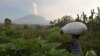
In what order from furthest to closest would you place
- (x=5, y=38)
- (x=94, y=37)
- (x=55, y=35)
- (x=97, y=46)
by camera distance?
(x=94, y=37) → (x=97, y=46) → (x=55, y=35) → (x=5, y=38)

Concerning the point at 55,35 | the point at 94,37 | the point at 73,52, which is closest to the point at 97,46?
the point at 55,35

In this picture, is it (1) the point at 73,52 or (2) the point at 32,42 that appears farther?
(1) the point at 73,52

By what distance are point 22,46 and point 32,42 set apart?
106 mm

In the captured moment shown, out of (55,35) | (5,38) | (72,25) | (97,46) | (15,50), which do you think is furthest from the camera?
(97,46)

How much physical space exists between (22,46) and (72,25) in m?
1.04

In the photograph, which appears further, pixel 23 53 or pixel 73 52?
pixel 73 52

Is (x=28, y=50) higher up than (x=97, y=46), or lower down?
higher up

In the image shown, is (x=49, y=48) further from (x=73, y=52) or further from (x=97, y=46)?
(x=97, y=46)

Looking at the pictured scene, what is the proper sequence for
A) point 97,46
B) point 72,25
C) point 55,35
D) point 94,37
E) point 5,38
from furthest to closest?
point 94,37 < point 97,46 < point 55,35 < point 72,25 < point 5,38

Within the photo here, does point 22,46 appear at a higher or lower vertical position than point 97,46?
higher

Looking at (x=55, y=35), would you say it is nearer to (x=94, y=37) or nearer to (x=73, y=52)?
(x=94, y=37)

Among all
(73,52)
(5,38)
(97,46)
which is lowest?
(97,46)

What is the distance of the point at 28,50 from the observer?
2590mm

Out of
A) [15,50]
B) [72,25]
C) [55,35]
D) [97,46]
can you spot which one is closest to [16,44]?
[15,50]
